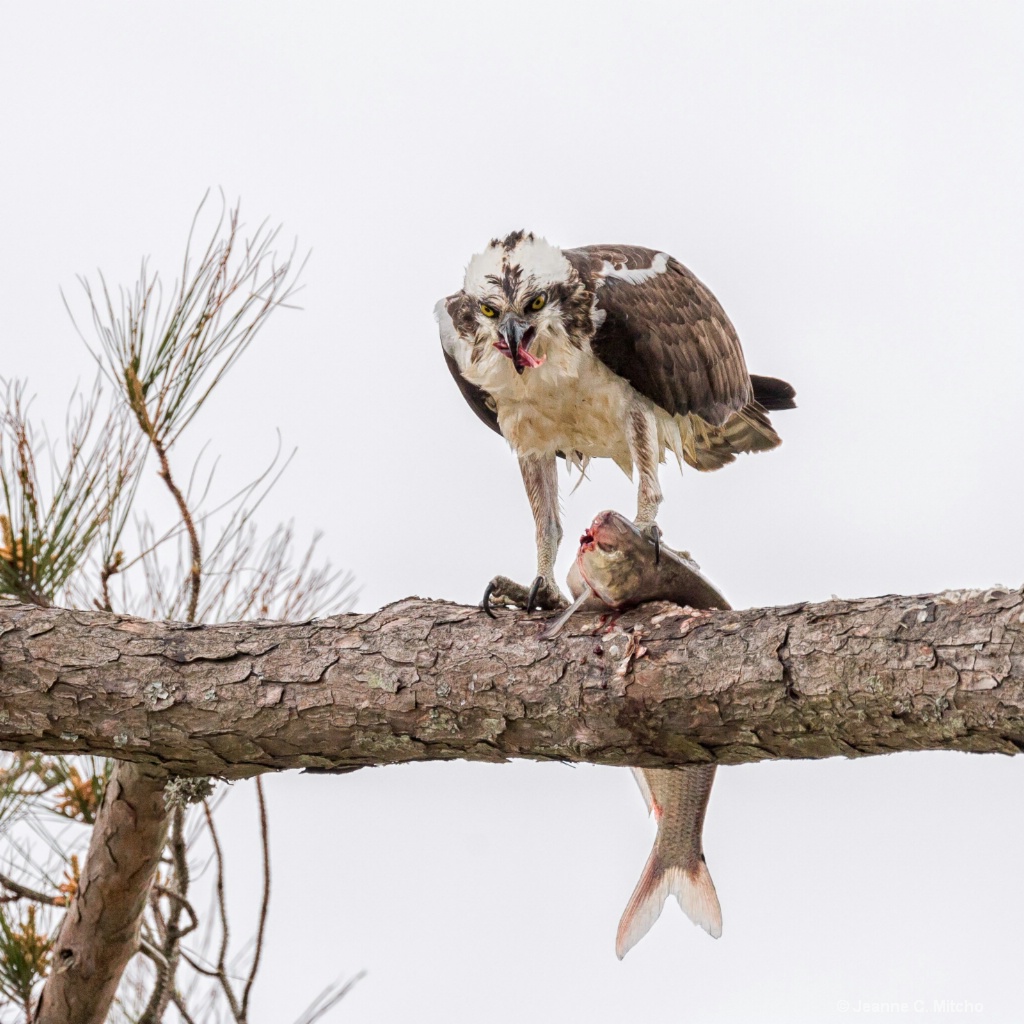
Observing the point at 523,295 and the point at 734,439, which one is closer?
the point at 523,295

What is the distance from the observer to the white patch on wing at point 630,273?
4330mm

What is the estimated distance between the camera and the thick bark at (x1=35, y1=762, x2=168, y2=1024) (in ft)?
10.9

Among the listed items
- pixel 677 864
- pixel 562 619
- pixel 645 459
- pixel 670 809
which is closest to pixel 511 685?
pixel 562 619

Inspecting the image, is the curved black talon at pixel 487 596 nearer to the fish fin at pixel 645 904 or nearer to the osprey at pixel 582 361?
the osprey at pixel 582 361

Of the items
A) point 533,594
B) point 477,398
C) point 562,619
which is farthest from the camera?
point 477,398

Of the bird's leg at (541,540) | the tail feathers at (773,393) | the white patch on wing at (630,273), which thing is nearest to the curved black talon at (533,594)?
the bird's leg at (541,540)

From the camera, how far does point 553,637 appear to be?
299cm

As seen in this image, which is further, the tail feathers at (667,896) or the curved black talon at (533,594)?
the curved black talon at (533,594)

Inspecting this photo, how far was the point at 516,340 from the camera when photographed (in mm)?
4012

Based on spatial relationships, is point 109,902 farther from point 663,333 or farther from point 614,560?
point 663,333

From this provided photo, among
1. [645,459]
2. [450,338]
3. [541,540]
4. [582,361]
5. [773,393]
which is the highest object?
[773,393]

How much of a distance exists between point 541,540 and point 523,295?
2.87ft

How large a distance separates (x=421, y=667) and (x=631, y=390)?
1716 mm

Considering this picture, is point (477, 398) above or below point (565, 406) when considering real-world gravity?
above
